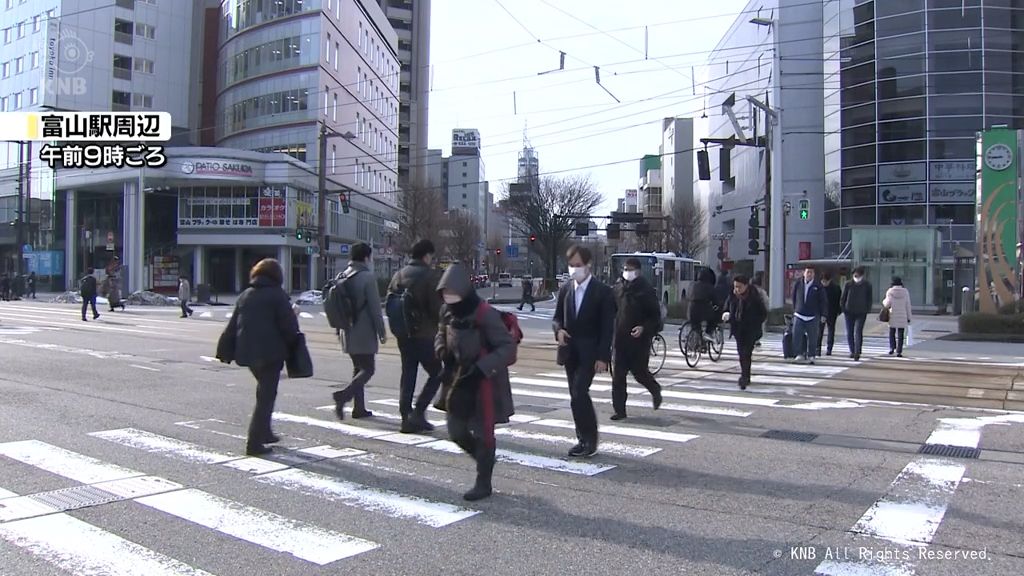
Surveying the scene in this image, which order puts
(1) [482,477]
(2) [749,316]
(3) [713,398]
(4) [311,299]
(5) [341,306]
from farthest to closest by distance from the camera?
(4) [311,299], (2) [749,316], (3) [713,398], (5) [341,306], (1) [482,477]

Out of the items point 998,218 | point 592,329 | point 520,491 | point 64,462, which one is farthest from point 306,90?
point 520,491

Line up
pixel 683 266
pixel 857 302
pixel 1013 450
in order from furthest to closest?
pixel 683 266, pixel 857 302, pixel 1013 450

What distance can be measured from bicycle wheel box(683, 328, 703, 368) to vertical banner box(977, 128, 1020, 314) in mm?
15515

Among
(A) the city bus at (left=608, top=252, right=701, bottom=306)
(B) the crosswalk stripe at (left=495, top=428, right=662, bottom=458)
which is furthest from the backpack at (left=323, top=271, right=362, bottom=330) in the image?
(A) the city bus at (left=608, top=252, right=701, bottom=306)

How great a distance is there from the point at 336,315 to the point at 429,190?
4704 cm

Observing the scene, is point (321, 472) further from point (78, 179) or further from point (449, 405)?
point (78, 179)

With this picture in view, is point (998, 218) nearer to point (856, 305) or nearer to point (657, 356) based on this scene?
point (856, 305)

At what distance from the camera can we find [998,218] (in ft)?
79.8

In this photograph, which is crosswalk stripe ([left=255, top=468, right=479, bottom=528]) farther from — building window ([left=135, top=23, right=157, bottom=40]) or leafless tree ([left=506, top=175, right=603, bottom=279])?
building window ([left=135, top=23, right=157, bottom=40])

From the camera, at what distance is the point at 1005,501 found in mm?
5176

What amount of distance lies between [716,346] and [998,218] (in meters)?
16.2

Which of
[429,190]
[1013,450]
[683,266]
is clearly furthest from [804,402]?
[429,190]

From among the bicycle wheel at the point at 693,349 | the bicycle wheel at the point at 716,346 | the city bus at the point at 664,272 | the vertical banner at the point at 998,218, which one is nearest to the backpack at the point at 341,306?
the bicycle wheel at the point at 693,349

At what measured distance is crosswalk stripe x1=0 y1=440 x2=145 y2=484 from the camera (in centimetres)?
576
